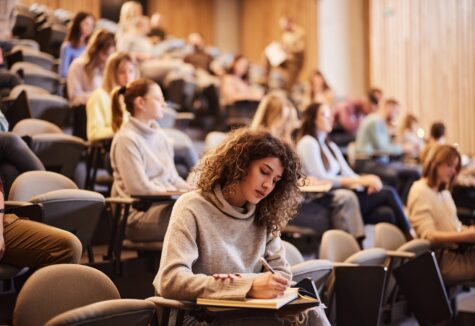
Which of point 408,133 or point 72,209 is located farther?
point 408,133

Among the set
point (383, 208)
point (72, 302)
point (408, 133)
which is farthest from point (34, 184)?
point (408, 133)

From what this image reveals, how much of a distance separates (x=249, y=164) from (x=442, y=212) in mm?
2049

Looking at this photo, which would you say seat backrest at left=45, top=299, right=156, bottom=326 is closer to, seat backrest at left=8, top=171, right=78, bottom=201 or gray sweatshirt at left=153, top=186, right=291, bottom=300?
gray sweatshirt at left=153, top=186, right=291, bottom=300

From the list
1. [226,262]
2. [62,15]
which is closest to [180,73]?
[62,15]

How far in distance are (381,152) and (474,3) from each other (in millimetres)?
4190

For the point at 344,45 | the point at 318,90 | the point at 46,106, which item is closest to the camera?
the point at 46,106

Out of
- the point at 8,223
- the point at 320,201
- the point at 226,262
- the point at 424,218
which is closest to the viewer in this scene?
the point at 226,262

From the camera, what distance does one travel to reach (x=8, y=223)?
2641 mm

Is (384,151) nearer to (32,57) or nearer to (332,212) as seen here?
(332,212)

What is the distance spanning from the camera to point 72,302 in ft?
6.96

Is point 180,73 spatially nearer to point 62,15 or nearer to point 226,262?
point 62,15

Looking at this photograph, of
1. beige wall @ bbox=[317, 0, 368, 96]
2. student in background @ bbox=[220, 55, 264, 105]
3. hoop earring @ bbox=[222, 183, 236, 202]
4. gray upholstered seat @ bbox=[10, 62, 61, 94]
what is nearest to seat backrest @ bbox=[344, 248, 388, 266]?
hoop earring @ bbox=[222, 183, 236, 202]

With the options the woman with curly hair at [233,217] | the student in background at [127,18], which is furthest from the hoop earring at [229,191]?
the student in background at [127,18]

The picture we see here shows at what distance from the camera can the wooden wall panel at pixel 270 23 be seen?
11.4 metres
